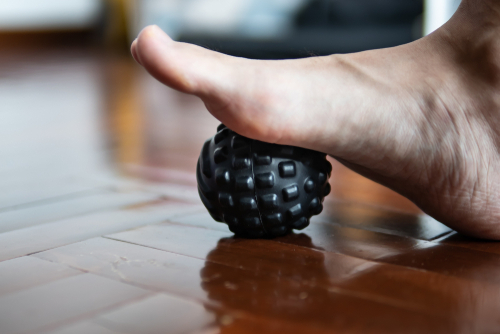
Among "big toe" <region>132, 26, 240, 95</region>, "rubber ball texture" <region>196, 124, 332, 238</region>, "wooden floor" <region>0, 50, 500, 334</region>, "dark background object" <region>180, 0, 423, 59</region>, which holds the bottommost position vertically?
"wooden floor" <region>0, 50, 500, 334</region>

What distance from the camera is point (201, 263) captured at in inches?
22.7

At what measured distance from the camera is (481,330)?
1.38ft

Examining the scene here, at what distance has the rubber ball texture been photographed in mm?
621

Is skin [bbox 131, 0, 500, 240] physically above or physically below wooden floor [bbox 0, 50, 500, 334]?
above

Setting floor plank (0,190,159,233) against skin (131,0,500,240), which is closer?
skin (131,0,500,240)

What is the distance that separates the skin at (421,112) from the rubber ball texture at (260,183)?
0.02 m

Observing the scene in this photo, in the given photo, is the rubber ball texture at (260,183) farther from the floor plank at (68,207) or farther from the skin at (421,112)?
the floor plank at (68,207)

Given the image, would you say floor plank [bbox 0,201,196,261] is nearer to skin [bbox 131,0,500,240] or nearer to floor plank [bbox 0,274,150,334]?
floor plank [bbox 0,274,150,334]

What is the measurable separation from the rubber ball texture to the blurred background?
17 cm

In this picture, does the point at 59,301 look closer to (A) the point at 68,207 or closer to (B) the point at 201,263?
(B) the point at 201,263

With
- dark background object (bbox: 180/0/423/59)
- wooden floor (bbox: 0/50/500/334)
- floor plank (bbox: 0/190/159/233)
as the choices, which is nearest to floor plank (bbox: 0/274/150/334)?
wooden floor (bbox: 0/50/500/334)

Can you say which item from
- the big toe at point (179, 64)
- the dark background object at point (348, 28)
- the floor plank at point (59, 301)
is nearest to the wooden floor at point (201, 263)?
the floor plank at point (59, 301)

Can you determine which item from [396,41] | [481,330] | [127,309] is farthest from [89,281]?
[396,41]

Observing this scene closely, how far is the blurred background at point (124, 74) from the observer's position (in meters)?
1.07
